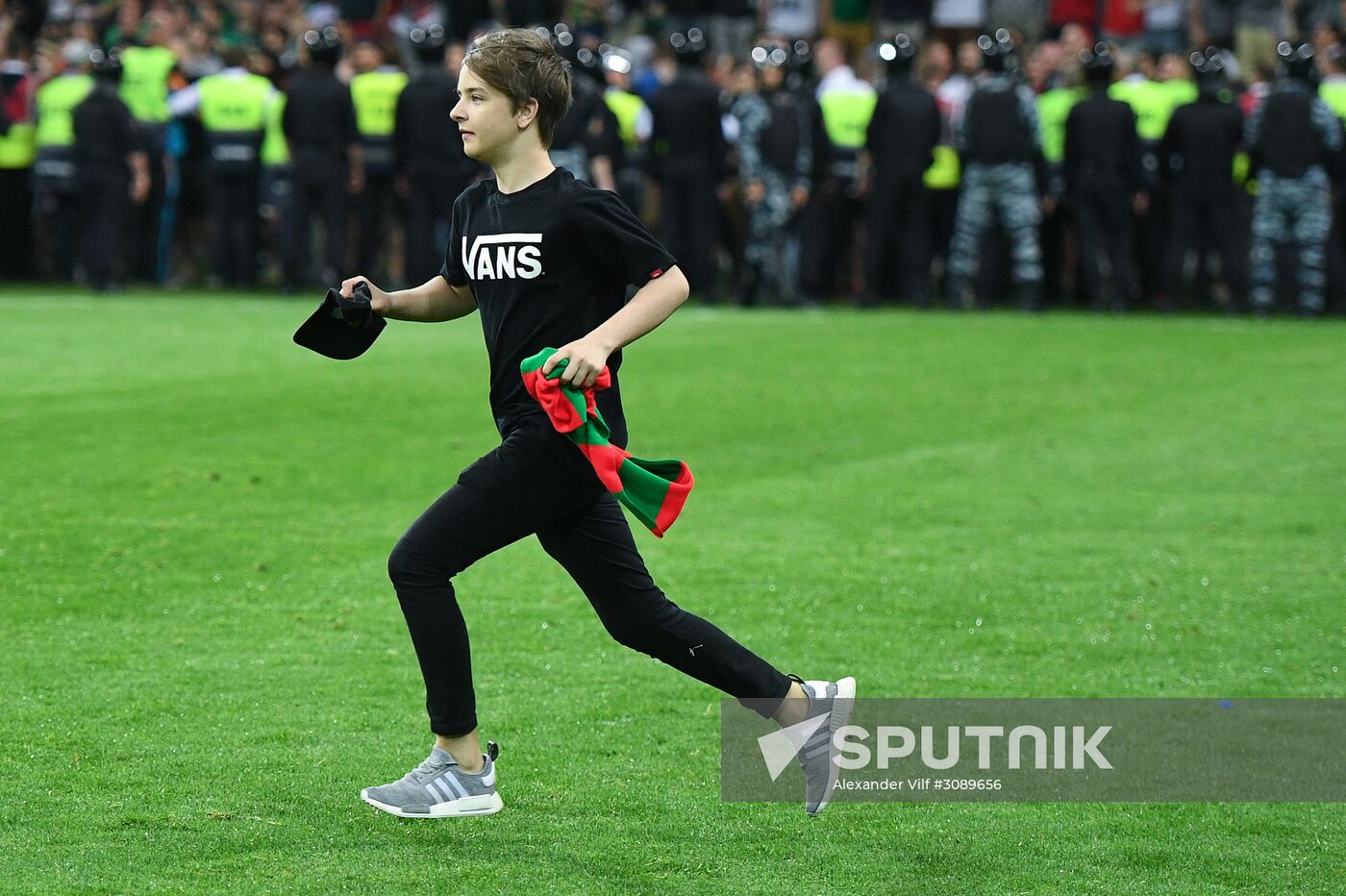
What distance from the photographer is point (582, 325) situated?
4.34 m

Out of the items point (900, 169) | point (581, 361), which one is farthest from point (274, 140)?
point (581, 361)

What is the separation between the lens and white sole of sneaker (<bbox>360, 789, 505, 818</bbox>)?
442 centimetres

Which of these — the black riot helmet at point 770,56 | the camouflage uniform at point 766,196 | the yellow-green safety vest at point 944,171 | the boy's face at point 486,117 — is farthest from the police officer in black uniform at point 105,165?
the boy's face at point 486,117

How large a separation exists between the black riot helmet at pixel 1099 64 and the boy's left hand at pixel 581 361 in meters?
14.3

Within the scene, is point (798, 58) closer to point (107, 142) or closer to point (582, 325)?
point (107, 142)

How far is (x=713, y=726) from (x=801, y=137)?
13298mm

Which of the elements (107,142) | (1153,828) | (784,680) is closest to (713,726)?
(784,680)

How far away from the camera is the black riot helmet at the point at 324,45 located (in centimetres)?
1808

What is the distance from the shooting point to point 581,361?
13.4ft

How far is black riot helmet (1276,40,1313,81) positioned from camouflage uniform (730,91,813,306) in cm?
431

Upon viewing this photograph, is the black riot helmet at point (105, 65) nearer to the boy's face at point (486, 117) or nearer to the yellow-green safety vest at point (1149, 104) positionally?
the yellow-green safety vest at point (1149, 104)

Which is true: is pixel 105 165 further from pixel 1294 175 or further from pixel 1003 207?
pixel 1294 175

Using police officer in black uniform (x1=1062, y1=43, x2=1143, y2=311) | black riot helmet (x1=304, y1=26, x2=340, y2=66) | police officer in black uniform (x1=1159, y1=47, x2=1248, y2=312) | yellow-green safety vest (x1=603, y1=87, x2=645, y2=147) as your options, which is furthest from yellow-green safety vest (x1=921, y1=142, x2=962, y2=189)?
black riot helmet (x1=304, y1=26, x2=340, y2=66)

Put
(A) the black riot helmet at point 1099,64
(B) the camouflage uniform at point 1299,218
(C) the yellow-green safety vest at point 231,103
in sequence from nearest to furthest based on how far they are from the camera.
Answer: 1. (B) the camouflage uniform at point 1299,218
2. (A) the black riot helmet at point 1099,64
3. (C) the yellow-green safety vest at point 231,103
